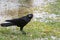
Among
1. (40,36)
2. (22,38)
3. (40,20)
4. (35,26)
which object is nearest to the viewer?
(22,38)

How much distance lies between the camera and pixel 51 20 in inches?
422

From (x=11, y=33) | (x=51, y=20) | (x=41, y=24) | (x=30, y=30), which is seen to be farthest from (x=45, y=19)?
(x=11, y=33)

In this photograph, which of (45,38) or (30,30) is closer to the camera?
(45,38)

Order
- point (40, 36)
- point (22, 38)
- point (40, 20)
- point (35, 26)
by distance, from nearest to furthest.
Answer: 1. point (22, 38)
2. point (40, 36)
3. point (35, 26)
4. point (40, 20)

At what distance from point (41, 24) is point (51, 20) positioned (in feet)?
3.39

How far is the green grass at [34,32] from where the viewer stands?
7871mm

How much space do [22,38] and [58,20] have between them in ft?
11.4

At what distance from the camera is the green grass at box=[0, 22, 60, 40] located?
7871 mm

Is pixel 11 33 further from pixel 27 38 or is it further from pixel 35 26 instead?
pixel 35 26

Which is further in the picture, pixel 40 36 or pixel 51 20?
pixel 51 20

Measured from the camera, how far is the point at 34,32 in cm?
856

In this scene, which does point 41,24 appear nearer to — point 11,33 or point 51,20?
point 51,20

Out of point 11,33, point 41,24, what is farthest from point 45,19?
point 11,33

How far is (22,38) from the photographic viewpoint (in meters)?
7.73
